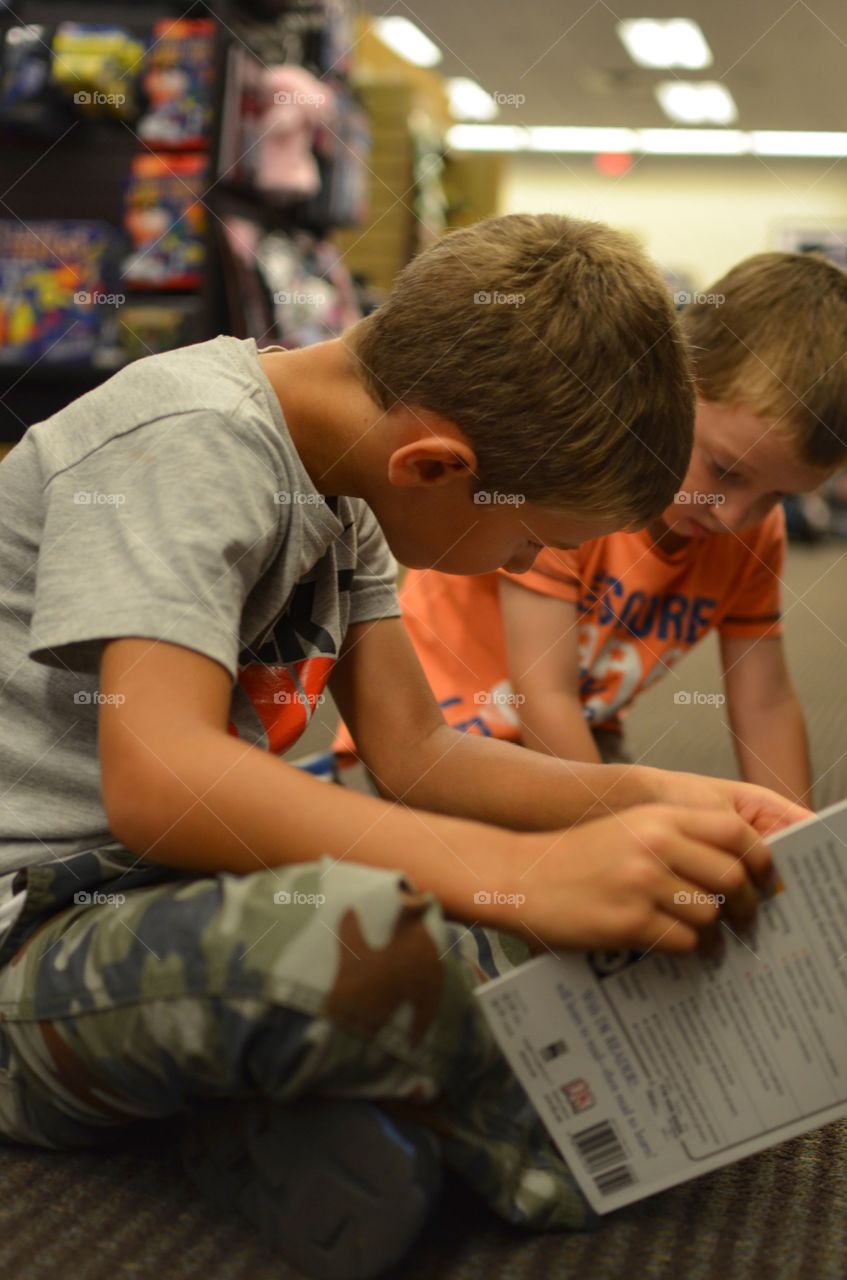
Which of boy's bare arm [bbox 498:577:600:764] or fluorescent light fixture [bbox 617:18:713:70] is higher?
fluorescent light fixture [bbox 617:18:713:70]

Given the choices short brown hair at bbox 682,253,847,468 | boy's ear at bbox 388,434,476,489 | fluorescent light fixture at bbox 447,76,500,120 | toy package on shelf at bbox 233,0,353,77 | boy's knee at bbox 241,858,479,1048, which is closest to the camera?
boy's knee at bbox 241,858,479,1048

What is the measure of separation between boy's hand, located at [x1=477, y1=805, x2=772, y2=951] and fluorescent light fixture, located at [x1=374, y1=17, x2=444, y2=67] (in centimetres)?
592

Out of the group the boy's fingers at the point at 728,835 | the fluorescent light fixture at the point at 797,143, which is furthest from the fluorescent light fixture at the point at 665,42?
the boy's fingers at the point at 728,835

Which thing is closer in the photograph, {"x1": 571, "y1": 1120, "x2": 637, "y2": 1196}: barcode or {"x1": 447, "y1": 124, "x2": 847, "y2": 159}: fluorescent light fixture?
{"x1": 571, "y1": 1120, "x2": 637, "y2": 1196}: barcode

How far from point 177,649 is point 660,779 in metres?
0.32

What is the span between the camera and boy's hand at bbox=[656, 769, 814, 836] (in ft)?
2.27

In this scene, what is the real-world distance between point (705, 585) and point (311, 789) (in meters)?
0.78

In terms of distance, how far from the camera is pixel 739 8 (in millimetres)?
5254

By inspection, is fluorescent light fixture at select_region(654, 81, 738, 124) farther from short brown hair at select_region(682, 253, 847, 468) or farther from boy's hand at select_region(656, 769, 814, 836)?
boy's hand at select_region(656, 769, 814, 836)

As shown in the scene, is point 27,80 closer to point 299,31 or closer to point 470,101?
point 299,31

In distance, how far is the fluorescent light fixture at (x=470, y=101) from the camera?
714 centimetres

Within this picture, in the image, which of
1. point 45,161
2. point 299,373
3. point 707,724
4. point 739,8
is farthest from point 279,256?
point 739,8

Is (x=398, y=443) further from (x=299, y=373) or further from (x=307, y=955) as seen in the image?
(x=307, y=955)

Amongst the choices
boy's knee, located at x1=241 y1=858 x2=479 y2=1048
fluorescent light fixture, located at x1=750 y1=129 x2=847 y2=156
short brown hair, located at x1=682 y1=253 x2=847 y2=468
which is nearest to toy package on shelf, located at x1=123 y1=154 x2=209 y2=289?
short brown hair, located at x1=682 y1=253 x2=847 y2=468
